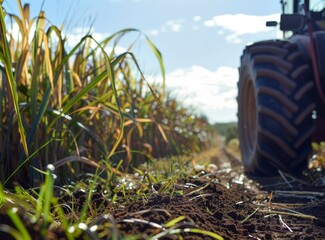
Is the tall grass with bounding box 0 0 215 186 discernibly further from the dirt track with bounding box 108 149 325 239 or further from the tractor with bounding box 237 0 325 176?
the tractor with bounding box 237 0 325 176

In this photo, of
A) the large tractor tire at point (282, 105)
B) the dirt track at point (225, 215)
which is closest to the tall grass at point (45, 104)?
the dirt track at point (225, 215)

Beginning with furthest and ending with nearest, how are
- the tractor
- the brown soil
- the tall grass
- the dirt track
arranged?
1. the tractor
2. the tall grass
3. the dirt track
4. the brown soil

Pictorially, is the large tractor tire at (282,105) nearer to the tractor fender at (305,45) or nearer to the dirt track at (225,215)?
the tractor fender at (305,45)

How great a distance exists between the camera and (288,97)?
12.3 ft

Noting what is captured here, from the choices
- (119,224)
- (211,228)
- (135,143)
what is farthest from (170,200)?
(135,143)

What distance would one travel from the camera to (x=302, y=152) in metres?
3.88

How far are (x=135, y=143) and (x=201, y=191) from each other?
2710 millimetres

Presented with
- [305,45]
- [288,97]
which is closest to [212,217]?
[288,97]

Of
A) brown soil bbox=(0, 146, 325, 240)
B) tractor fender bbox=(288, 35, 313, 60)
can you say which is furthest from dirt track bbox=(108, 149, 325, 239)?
tractor fender bbox=(288, 35, 313, 60)

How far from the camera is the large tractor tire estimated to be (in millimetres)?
3742

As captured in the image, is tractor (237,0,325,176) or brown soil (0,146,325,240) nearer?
brown soil (0,146,325,240)

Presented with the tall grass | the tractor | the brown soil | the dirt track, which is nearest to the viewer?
the brown soil

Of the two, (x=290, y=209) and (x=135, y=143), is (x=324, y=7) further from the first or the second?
(x=290, y=209)

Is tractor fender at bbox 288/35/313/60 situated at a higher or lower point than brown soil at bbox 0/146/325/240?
higher
